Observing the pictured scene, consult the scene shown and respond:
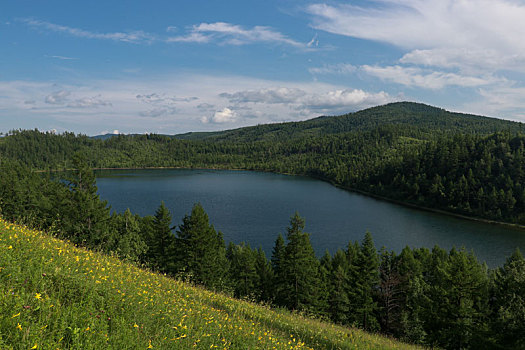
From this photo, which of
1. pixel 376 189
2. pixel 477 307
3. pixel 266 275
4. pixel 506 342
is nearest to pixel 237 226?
pixel 266 275

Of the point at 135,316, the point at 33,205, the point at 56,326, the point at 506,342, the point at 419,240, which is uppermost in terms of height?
the point at 56,326

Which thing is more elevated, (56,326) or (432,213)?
(56,326)

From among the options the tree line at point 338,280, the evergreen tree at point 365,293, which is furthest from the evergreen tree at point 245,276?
the evergreen tree at point 365,293

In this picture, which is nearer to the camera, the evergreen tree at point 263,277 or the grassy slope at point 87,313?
the grassy slope at point 87,313

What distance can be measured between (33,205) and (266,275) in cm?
3438

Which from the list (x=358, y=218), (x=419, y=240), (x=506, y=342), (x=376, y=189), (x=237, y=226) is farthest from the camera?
(x=376, y=189)

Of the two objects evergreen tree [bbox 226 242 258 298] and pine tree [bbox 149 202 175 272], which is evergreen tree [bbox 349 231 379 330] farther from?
pine tree [bbox 149 202 175 272]

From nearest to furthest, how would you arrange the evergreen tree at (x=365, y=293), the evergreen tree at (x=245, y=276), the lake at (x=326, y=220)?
the evergreen tree at (x=365, y=293), the evergreen tree at (x=245, y=276), the lake at (x=326, y=220)

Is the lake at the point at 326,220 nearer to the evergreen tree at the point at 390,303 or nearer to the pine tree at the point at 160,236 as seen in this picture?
the evergreen tree at the point at 390,303

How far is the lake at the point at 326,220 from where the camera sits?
213 ft

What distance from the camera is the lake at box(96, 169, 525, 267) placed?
213 ft

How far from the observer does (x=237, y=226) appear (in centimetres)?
7294

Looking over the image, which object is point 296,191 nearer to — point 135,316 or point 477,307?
point 477,307

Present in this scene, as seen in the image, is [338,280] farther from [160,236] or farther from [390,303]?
[160,236]
